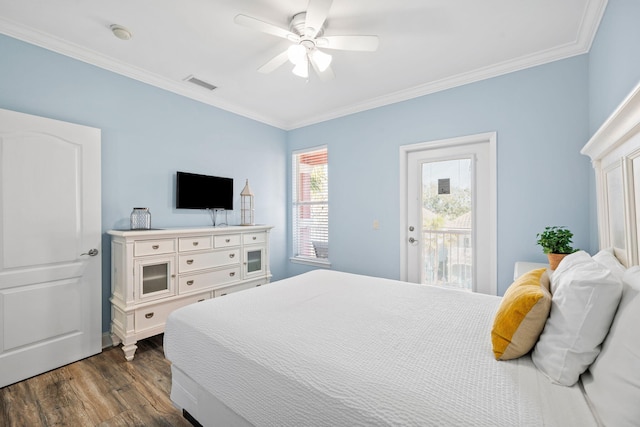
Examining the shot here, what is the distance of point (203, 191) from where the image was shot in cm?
340

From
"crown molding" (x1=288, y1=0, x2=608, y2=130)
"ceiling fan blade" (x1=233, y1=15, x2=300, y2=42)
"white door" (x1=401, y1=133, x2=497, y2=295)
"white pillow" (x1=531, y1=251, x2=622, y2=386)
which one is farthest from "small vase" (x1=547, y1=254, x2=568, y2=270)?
"ceiling fan blade" (x1=233, y1=15, x2=300, y2=42)

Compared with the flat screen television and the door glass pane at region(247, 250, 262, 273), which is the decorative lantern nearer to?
the flat screen television

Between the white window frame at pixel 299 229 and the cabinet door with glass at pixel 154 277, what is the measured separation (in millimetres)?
2017

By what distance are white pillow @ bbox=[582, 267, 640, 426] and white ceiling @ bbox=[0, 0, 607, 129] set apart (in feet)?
6.72

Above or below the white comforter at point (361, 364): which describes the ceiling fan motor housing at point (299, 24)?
above

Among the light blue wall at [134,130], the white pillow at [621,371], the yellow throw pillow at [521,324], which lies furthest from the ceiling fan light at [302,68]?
the white pillow at [621,371]

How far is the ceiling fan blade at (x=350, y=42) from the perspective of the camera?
1.97 metres

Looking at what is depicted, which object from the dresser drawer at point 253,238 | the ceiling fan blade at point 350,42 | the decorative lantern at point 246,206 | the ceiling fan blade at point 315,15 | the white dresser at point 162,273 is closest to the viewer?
the ceiling fan blade at point 315,15

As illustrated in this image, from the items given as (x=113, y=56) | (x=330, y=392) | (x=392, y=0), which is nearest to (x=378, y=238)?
(x=392, y=0)

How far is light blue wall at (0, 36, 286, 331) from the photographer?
2.30 m

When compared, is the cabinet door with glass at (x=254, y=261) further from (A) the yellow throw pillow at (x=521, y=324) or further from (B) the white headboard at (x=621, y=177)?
(B) the white headboard at (x=621, y=177)

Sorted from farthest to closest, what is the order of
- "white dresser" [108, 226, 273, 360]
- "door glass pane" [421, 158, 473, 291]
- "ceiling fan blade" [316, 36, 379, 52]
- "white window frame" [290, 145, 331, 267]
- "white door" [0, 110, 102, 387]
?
"white window frame" [290, 145, 331, 267] → "door glass pane" [421, 158, 473, 291] → "white dresser" [108, 226, 273, 360] → "white door" [0, 110, 102, 387] → "ceiling fan blade" [316, 36, 379, 52]

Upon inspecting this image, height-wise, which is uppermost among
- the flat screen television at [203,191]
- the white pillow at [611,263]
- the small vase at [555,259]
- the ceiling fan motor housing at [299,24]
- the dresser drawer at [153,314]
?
the ceiling fan motor housing at [299,24]

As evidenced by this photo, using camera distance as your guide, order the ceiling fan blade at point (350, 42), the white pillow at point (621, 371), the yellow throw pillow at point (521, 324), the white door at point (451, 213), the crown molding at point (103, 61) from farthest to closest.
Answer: the white door at point (451, 213) → the crown molding at point (103, 61) → the ceiling fan blade at point (350, 42) → the yellow throw pillow at point (521, 324) → the white pillow at point (621, 371)
